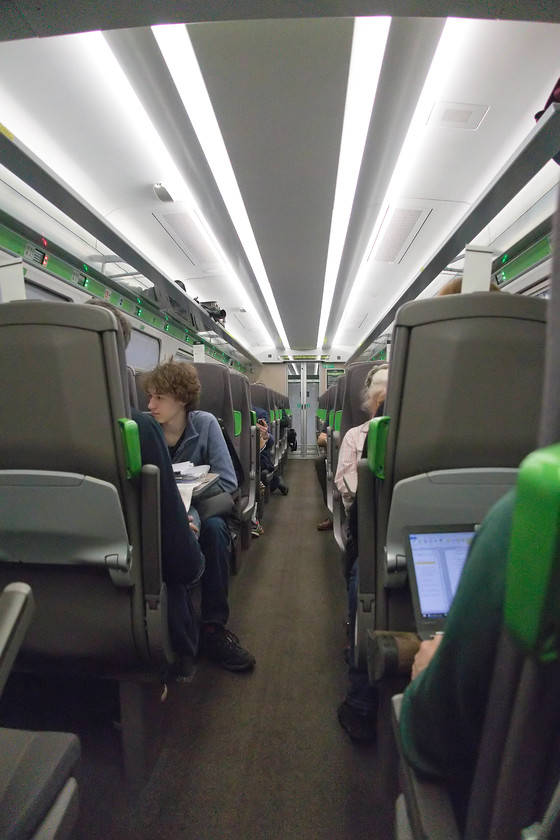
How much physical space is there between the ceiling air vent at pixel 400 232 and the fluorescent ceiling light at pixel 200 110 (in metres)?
1.85

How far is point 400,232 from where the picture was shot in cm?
494

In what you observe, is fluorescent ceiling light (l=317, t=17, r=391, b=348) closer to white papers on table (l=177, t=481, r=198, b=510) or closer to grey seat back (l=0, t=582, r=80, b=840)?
white papers on table (l=177, t=481, r=198, b=510)

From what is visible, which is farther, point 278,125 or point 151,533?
point 278,125

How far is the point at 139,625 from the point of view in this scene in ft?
4.02

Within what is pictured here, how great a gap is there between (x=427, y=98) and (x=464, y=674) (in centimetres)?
378

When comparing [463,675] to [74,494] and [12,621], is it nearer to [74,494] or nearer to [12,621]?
[12,621]

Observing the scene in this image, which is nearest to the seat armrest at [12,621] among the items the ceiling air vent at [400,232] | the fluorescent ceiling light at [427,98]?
the fluorescent ceiling light at [427,98]

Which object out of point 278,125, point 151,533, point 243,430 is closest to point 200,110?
point 278,125

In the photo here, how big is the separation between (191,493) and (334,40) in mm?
2871

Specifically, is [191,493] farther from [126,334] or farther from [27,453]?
[126,334]

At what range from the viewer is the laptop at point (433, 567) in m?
1.07

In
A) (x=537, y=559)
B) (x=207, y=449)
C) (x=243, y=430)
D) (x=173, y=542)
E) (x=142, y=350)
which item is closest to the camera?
(x=537, y=559)

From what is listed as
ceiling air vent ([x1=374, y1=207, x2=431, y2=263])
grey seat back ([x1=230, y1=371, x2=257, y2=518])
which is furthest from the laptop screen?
Answer: ceiling air vent ([x1=374, y1=207, x2=431, y2=263])

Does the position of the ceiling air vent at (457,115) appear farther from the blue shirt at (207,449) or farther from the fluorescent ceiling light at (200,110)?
the blue shirt at (207,449)
